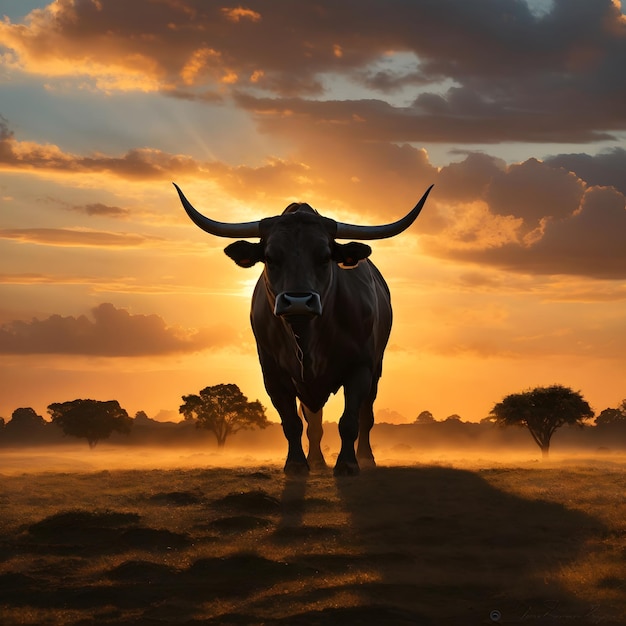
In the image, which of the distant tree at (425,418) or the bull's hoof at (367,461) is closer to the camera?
the bull's hoof at (367,461)

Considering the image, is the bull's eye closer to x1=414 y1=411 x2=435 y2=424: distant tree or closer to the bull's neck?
the bull's neck

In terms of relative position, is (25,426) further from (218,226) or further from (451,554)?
(451,554)

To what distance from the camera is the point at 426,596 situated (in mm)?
7531

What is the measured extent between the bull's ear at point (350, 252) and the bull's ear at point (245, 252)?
3.32 feet

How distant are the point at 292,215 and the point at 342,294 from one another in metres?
1.71

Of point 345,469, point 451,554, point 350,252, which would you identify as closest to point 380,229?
point 350,252

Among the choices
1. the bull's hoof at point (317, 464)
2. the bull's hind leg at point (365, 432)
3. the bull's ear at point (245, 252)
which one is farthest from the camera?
the bull's hind leg at point (365, 432)

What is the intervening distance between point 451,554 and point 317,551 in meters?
Result: 1.22

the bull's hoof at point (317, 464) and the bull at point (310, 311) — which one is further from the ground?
the bull at point (310, 311)

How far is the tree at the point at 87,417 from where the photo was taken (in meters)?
82.8

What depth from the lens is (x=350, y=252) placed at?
1292cm

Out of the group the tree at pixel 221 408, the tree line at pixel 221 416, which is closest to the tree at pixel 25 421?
the tree line at pixel 221 416

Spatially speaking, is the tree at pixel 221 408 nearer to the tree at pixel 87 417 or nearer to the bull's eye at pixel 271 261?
the tree at pixel 87 417

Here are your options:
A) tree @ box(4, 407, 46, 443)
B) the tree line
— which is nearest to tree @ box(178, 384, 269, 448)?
the tree line
